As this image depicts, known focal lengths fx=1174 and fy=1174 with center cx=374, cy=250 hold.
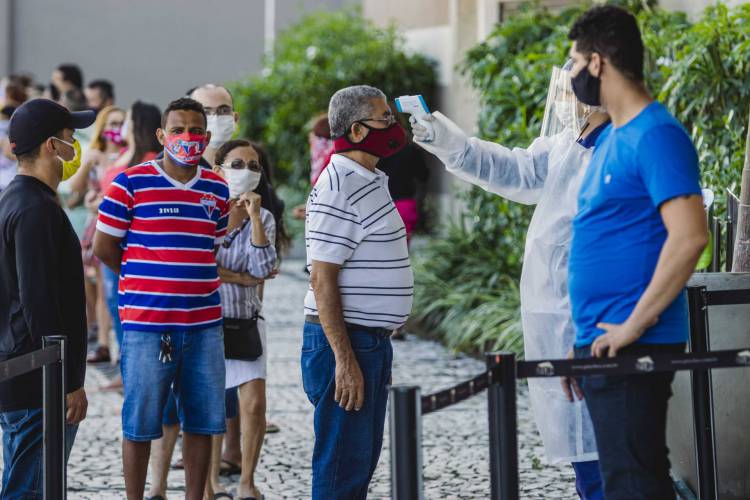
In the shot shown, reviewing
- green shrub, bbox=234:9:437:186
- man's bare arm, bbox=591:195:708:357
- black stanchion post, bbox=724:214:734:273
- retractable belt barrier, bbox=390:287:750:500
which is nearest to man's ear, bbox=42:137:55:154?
retractable belt barrier, bbox=390:287:750:500

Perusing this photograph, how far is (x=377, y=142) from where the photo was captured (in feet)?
13.7

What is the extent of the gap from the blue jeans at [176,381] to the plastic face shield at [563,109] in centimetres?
157

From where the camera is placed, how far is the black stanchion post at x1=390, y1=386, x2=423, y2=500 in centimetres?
316

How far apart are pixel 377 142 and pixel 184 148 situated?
0.92 m

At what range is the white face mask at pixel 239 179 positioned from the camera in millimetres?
5488

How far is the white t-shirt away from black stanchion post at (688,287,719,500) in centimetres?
117

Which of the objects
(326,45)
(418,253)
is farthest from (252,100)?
(418,253)

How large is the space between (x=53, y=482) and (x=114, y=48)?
67.5 ft

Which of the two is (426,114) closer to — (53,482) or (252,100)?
(53,482)

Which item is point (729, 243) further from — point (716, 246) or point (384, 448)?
point (384, 448)

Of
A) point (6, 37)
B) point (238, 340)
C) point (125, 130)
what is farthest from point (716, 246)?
point (6, 37)

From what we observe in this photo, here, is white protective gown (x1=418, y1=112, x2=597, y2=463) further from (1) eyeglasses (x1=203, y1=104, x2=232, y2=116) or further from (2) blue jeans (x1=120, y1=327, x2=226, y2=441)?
(1) eyeglasses (x1=203, y1=104, x2=232, y2=116)

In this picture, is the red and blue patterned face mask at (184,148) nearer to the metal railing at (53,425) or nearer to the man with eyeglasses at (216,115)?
the man with eyeglasses at (216,115)

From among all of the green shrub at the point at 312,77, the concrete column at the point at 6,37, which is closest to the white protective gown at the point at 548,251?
the green shrub at the point at 312,77
